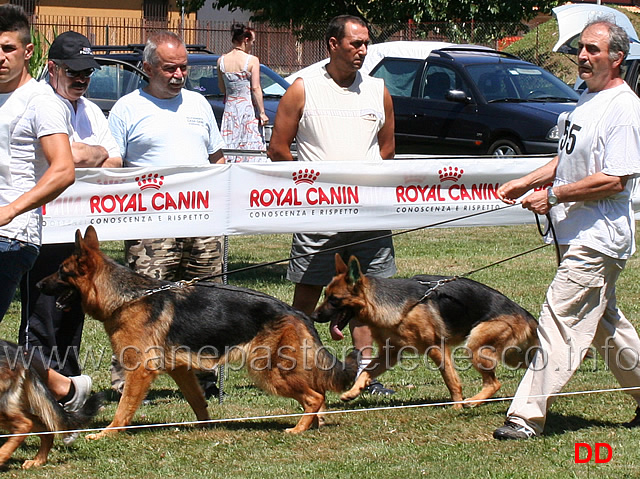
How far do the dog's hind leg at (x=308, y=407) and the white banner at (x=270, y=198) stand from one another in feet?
3.92

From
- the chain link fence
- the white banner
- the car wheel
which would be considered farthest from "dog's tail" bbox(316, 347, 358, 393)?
the chain link fence

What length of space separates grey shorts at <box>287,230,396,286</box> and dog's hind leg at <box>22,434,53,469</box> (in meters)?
2.09

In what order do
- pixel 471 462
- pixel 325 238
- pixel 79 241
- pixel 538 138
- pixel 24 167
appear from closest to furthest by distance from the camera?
1. pixel 24 167
2. pixel 471 462
3. pixel 79 241
4. pixel 325 238
5. pixel 538 138

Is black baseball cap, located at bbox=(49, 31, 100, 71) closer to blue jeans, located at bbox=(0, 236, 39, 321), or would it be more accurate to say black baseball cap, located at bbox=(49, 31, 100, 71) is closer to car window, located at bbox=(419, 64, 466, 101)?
blue jeans, located at bbox=(0, 236, 39, 321)

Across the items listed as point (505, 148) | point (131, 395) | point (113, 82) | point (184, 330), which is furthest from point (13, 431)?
point (505, 148)

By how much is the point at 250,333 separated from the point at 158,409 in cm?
106

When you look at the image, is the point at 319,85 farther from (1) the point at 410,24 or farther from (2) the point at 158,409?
(1) the point at 410,24

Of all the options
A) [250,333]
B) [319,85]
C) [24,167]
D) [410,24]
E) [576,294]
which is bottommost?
[250,333]

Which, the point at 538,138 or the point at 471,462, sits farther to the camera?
the point at 538,138

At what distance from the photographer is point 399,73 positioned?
16.0m

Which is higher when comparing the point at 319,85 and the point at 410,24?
the point at 410,24

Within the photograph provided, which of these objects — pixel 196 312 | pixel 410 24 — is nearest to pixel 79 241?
pixel 196 312

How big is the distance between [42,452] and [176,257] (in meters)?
1.70

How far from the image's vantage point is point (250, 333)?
5.18 metres
